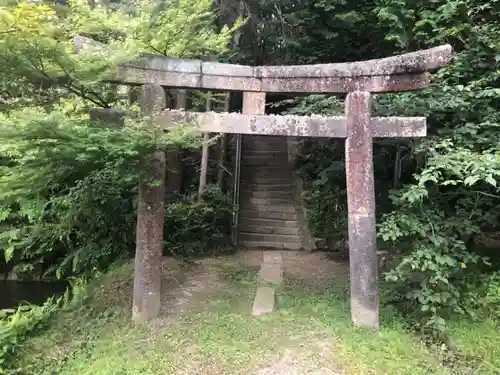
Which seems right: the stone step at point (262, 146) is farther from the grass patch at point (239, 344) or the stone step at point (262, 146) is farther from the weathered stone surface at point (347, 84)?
the grass patch at point (239, 344)

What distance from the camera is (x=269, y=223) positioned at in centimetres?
1170

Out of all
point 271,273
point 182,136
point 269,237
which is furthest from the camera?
point 269,237

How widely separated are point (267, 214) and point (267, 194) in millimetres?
1012

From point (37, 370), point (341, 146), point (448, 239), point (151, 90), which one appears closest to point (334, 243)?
point (341, 146)

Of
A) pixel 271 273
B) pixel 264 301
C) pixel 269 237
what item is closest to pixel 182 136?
pixel 264 301

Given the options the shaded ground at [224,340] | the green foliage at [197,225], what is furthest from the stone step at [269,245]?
the shaded ground at [224,340]

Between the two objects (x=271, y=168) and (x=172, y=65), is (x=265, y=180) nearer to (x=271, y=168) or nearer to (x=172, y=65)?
(x=271, y=168)

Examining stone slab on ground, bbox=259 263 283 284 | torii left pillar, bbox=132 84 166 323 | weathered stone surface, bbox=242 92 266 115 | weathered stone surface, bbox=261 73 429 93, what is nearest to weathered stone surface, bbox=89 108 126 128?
torii left pillar, bbox=132 84 166 323

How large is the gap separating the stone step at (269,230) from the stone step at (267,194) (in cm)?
137

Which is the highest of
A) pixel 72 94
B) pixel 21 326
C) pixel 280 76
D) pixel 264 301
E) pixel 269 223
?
pixel 280 76

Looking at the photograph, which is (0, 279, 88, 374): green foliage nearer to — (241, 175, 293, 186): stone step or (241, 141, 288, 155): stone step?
(241, 175, 293, 186): stone step

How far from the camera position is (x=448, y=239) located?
5.80 metres

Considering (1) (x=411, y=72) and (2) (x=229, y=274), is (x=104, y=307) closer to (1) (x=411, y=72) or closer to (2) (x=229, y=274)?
(2) (x=229, y=274)

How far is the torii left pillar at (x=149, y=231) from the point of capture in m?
5.96
